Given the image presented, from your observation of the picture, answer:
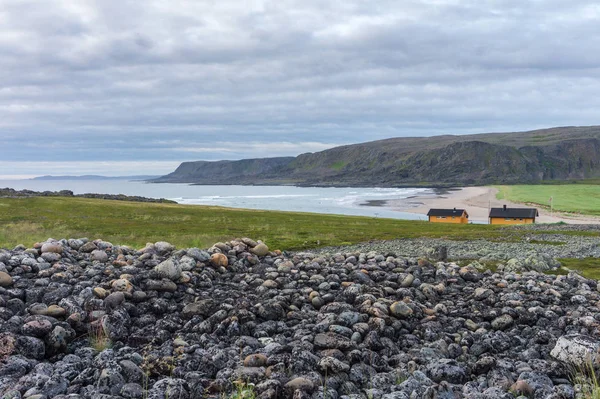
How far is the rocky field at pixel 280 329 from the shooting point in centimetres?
671

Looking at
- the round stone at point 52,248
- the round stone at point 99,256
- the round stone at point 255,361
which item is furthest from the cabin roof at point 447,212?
the round stone at point 255,361

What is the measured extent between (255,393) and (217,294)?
4882mm

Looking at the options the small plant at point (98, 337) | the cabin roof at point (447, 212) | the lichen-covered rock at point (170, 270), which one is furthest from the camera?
the cabin roof at point (447, 212)

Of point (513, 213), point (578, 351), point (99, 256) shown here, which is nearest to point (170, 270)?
point (99, 256)

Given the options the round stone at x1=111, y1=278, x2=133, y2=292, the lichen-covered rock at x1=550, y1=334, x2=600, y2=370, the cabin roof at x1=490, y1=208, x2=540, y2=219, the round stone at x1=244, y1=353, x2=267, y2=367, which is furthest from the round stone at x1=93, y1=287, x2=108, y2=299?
the cabin roof at x1=490, y1=208, x2=540, y2=219

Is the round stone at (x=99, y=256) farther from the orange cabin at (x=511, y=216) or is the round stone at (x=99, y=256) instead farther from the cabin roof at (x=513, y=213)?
the cabin roof at (x=513, y=213)

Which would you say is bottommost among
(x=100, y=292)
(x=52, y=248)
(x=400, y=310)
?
(x=400, y=310)

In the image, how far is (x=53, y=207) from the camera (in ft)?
213

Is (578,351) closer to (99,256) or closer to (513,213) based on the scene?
(99,256)

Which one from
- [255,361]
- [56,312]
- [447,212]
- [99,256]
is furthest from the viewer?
[447,212]

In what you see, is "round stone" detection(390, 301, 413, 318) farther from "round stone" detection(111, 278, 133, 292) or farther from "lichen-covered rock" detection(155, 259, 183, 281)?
"round stone" detection(111, 278, 133, 292)

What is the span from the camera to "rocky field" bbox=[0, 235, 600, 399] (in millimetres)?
6715

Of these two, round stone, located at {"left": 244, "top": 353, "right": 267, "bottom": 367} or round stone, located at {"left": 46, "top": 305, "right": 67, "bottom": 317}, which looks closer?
round stone, located at {"left": 244, "top": 353, "right": 267, "bottom": 367}

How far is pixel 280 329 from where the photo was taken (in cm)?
912
